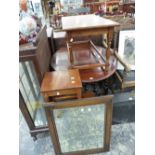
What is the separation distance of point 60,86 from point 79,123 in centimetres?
34

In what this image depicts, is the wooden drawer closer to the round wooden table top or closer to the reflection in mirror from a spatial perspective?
the reflection in mirror

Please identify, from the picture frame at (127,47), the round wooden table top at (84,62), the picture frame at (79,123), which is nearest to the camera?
the picture frame at (79,123)

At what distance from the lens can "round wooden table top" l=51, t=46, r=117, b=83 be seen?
130cm

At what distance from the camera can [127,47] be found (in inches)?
59.9

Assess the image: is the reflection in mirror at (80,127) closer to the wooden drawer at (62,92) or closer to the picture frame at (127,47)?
the wooden drawer at (62,92)

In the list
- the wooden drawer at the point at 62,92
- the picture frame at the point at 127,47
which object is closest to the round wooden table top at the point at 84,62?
the picture frame at the point at 127,47

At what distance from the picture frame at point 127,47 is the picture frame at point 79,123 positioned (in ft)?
1.96

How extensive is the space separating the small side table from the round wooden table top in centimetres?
18

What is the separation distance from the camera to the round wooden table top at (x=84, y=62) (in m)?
1.30

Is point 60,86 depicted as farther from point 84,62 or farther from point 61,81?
point 84,62

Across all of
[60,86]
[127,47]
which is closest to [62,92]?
[60,86]

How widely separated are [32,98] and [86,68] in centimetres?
51
